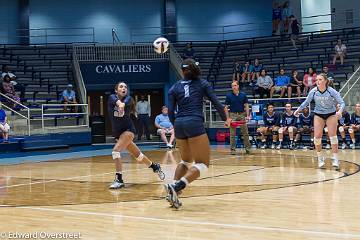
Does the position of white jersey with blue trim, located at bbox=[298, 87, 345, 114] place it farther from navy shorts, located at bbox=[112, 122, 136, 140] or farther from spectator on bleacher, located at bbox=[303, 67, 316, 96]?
spectator on bleacher, located at bbox=[303, 67, 316, 96]

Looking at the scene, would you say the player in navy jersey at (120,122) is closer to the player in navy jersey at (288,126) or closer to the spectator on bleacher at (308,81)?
the player in navy jersey at (288,126)

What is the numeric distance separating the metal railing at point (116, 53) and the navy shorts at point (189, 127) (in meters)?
22.0

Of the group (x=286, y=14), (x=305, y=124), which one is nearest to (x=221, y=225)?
(x=305, y=124)

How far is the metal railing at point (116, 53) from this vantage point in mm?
28611

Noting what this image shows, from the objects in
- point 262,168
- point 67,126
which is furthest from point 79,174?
point 67,126

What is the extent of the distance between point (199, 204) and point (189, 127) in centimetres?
105

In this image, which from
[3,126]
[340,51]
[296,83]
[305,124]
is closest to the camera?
[305,124]

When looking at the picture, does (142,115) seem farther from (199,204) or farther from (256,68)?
(199,204)

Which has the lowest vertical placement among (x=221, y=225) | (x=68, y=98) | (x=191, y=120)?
(x=221, y=225)

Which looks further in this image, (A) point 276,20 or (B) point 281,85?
(A) point 276,20

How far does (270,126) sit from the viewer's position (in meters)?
18.2

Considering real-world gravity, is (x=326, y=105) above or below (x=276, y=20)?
below

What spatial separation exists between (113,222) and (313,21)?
2668cm

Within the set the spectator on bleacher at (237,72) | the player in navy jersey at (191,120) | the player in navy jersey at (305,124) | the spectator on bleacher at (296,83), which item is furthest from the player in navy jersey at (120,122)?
the spectator on bleacher at (237,72)
